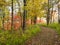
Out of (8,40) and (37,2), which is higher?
(37,2)

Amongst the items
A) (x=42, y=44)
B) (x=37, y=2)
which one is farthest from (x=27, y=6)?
(x=42, y=44)

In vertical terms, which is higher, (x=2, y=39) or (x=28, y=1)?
(x=28, y=1)

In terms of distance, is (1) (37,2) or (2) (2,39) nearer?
(2) (2,39)

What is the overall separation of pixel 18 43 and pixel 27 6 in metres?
6.99

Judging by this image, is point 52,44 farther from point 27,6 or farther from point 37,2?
point 37,2

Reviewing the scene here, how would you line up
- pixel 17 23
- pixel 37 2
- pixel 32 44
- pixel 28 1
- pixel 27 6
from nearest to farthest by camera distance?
pixel 32 44
pixel 27 6
pixel 28 1
pixel 37 2
pixel 17 23

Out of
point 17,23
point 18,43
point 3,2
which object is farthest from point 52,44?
point 17,23

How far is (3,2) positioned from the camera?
2044 cm

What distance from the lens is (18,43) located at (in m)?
11.5

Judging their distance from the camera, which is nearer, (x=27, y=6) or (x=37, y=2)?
(x=27, y=6)

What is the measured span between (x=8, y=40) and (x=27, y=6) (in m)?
6.62

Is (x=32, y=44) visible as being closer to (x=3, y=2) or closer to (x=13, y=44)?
(x=13, y=44)

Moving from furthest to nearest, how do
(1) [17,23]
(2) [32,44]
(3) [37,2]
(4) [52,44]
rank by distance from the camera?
A: (1) [17,23] < (3) [37,2] < (2) [32,44] < (4) [52,44]

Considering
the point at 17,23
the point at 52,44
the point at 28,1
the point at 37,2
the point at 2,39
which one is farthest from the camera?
the point at 17,23
